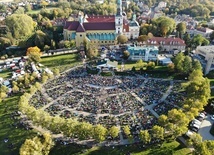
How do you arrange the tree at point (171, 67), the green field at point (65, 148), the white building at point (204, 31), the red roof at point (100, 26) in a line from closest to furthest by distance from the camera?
the green field at point (65, 148) → the tree at point (171, 67) → the red roof at point (100, 26) → the white building at point (204, 31)

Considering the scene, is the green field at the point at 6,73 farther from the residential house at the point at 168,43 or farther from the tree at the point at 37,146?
the residential house at the point at 168,43

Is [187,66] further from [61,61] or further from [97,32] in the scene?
[97,32]

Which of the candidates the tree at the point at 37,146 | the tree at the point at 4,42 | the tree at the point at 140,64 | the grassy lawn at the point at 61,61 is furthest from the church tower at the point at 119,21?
the tree at the point at 37,146

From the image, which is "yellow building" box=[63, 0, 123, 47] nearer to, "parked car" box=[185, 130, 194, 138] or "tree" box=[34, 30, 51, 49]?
"tree" box=[34, 30, 51, 49]

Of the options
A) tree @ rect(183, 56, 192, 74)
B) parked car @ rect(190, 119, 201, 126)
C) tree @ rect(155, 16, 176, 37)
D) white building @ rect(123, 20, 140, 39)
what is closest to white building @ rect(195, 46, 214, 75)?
tree @ rect(183, 56, 192, 74)

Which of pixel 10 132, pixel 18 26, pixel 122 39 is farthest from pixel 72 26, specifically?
pixel 10 132

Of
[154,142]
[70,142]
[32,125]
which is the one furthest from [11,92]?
[154,142]
